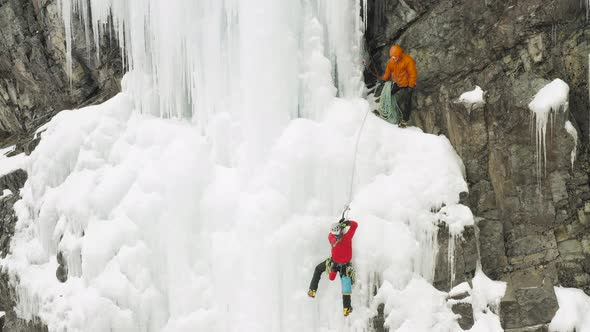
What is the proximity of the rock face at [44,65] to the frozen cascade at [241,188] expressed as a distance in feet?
4.06

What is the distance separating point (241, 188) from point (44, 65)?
5.05 meters

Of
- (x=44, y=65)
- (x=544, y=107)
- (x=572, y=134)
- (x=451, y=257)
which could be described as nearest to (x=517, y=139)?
(x=544, y=107)

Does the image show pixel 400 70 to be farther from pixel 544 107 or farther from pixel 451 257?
pixel 451 257

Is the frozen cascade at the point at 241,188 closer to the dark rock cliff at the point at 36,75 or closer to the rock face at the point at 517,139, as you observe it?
the rock face at the point at 517,139

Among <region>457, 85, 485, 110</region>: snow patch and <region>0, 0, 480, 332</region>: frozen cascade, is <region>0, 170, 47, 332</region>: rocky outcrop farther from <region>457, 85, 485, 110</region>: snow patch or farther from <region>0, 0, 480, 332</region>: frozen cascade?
<region>457, 85, 485, 110</region>: snow patch

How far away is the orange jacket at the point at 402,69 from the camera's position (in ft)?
24.0

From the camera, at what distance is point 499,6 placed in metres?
6.98

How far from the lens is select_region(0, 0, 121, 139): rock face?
9.14m

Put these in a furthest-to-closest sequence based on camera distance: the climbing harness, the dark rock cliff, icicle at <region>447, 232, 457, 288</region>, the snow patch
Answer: the dark rock cliff
the climbing harness
the snow patch
icicle at <region>447, 232, 457, 288</region>

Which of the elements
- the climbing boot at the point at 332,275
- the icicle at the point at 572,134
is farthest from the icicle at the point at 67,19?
the icicle at the point at 572,134

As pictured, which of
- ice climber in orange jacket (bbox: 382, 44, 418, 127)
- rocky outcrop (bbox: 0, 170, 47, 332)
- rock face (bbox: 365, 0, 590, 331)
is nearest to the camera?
rock face (bbox: 365, 0, 590, 331)

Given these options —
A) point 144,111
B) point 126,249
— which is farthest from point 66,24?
point 126,249

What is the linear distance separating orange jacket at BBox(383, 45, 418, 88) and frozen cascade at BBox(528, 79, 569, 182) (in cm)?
154

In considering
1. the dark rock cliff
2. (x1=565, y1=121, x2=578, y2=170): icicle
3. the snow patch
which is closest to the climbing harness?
the snow patch
